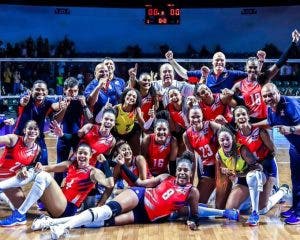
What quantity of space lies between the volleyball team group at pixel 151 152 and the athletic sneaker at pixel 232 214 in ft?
0.03

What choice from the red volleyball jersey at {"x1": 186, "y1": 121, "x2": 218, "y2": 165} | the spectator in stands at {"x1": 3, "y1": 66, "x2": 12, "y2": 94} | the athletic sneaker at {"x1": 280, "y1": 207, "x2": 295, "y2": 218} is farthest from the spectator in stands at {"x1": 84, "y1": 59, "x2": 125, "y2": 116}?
the spectator in stands at {"x1": 3, "y1": 66, "x2": 12, "y2": 94}

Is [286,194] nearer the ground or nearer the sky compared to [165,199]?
nearer the ground

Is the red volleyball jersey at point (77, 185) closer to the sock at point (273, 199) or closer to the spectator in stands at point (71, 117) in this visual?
the spectator in stands at point (71, 117)

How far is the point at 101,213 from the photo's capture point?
4.65m

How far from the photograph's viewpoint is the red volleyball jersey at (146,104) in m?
6.28

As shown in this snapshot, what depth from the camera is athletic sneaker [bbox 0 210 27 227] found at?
485 centimetres

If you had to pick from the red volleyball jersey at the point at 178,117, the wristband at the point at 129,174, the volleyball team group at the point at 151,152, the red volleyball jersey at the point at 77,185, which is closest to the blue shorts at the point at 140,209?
the volleyball team group at the point at 151,152

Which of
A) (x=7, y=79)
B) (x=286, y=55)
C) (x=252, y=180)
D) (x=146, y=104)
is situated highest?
(x=286, y=55)

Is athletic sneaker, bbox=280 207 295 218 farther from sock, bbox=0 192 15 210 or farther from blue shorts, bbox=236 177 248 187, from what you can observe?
sock, bbox=0 192 15 210

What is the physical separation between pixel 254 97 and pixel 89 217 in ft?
8.82

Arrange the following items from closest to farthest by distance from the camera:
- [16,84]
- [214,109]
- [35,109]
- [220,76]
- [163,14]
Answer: [35,109]
[214,109]
[220,76]
[16,84]
[163,14]

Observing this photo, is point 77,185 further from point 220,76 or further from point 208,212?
point 220,76

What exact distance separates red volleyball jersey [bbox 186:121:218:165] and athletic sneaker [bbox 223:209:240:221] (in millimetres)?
672

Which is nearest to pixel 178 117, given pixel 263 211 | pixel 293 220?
pixel 263 211
